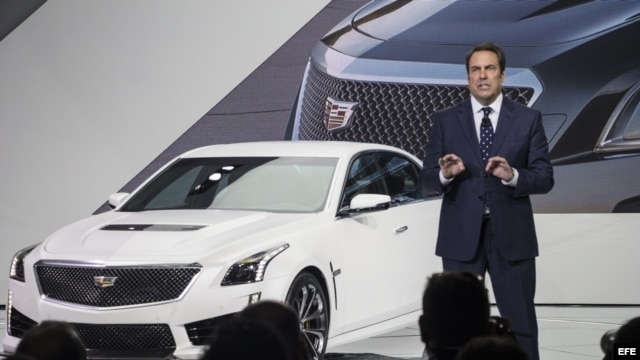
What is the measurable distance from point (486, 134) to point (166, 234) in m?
1.86

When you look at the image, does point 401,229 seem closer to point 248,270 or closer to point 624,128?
point 248,270

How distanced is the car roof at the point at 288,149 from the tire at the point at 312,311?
1.17m

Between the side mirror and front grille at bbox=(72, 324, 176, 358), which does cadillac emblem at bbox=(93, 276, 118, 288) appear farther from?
the side mirror

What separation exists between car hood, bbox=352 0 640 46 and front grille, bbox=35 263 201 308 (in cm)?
443

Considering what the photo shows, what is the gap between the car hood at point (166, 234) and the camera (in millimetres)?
5633

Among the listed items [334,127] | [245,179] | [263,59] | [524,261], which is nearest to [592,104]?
[334,127]

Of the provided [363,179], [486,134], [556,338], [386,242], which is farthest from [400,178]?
[486,134]

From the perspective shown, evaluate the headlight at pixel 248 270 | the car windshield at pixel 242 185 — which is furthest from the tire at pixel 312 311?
the car windshield at pixel 242 185

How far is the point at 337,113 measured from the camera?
9.36m

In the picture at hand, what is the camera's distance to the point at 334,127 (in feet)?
30.8

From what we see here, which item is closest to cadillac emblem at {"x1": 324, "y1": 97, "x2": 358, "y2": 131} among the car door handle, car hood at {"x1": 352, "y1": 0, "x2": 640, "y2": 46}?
car hood at {"x1": 352, "y1": 0, "x2": 640, "y2": 46}

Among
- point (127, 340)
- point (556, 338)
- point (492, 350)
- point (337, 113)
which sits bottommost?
point (556, 338)

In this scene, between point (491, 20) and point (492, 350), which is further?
point (491, 20)

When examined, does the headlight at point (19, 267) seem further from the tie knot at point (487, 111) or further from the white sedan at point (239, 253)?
the tie knot at point (487, 111)
